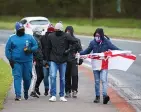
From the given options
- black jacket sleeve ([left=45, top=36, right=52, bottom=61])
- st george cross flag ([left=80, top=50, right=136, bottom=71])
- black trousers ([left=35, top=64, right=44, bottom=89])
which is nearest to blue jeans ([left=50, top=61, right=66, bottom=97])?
black jacket sleeve ([left=45, top=36, right=52, bottom=61])

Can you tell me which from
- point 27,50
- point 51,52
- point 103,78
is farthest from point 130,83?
point 27,50

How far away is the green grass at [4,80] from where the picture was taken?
12.7 m

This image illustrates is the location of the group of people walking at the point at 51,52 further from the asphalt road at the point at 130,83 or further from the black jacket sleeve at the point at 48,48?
the asphalt road at the point at 130,83

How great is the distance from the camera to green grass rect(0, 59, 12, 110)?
12712 millimetres

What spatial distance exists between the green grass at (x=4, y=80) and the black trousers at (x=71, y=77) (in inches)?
58.1

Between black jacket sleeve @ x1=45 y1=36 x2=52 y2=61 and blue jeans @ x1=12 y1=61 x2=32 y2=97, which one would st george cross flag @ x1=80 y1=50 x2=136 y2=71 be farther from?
blue jeans @ x1=12 y1=61 x2=32 y2=97

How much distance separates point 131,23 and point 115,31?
15.0 m

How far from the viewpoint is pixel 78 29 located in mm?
44469

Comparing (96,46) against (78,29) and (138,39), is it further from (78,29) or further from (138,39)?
(78,29)

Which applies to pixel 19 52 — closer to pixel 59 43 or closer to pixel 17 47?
pixel 17 47

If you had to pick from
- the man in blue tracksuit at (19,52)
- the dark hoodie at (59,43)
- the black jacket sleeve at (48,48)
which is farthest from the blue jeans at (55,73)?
the man in blue tracksuit at (19,52)

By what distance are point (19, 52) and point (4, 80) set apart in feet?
12.3

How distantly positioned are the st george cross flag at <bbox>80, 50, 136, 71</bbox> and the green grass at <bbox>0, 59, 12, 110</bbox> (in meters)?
2.07

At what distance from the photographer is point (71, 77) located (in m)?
13.0
